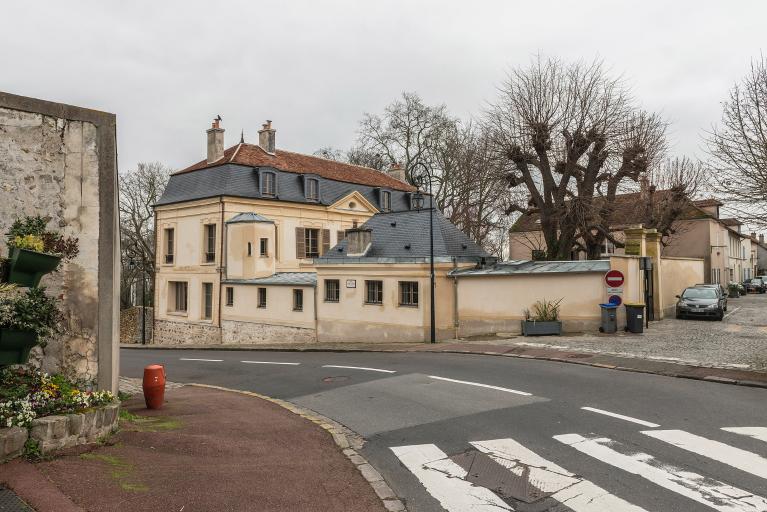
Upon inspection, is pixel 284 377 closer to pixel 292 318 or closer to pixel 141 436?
pixel 141 436

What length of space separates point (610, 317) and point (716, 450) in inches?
486

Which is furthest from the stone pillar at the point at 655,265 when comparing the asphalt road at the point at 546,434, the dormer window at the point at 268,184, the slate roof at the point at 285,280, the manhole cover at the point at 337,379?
the dormer window at the point at 268,184

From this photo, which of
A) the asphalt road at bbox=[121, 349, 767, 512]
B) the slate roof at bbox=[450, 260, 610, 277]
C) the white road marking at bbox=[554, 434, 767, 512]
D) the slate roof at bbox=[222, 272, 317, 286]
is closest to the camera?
the white road marking at bbox=[554, 434, 767, 512]

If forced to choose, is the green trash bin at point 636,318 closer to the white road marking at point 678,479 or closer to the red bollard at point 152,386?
the white road marking at point 678,479

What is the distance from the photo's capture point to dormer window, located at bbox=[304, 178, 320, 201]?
35.1 meters

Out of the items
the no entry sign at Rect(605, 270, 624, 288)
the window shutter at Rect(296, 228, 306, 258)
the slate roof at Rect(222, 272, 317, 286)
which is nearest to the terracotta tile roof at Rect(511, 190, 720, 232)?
the window shutter at Rect(296, 228, 306, 258)

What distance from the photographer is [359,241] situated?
23.3m

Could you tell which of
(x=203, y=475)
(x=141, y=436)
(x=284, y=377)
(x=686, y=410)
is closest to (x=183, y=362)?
(x=284, y=377)

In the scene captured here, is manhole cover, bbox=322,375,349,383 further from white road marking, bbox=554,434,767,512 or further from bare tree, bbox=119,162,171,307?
bare tree, bbox=119,162,171,307

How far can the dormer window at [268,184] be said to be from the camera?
32800mm

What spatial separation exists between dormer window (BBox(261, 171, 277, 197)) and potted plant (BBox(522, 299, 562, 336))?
18.8 m

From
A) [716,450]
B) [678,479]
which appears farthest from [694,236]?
[678,479]

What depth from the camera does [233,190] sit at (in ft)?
103

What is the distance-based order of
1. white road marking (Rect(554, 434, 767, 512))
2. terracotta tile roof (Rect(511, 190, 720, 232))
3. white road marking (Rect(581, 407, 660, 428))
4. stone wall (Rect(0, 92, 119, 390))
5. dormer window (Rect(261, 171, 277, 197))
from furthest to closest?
terracotta tile roof (Rect(511, 190, 720, 232))
dormer window (Rect(261, 171, 277, 197))
white road marking (Rect(581, 407, 660, 428))
stone wall (Rect(0, 92, 119, 390))
white road marking (Rect(554, 434, 767, 512))
